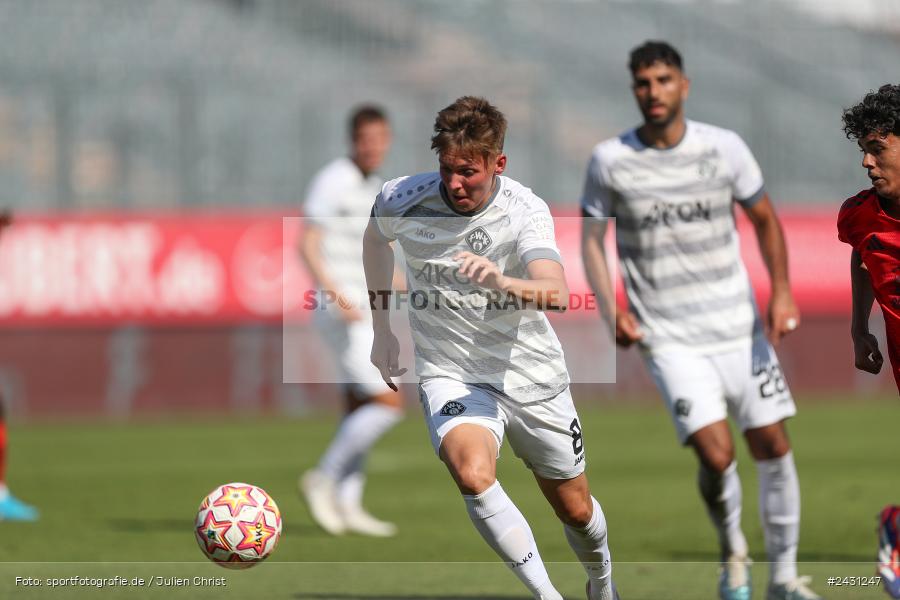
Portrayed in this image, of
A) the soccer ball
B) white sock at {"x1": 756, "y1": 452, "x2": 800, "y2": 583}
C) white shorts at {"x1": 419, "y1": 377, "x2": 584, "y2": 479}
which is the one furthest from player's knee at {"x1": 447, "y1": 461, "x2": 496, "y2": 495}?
white sock at {"x1": 756, "y1": 452, "x2": 800, "y2": 583}

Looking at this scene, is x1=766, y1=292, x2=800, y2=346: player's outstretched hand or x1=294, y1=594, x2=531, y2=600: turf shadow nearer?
x1=294, y1=594, x2=531, y2=600: turf shadow

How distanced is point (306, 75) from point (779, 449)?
Result: 18084mm

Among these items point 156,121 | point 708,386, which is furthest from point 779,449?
point 156,121

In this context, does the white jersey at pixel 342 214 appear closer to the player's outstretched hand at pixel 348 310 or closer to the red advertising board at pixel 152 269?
the player's outstretched hand at pixel 348 310

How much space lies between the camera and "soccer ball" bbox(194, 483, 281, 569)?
20.4 ft

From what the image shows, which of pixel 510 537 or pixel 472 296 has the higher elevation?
pixel 472 296

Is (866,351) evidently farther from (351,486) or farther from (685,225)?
(351,486)

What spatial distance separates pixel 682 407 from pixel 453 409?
173 cm

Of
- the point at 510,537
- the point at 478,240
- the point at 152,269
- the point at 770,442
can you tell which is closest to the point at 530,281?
the point at 478,240

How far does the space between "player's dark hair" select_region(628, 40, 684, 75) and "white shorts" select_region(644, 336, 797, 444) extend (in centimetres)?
144

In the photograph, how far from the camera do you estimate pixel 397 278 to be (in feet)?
29.6

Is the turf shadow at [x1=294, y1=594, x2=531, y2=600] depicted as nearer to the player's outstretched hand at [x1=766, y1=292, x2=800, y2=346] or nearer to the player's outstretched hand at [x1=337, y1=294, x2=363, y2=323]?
the player's outstretched hand at [x1=766, y1=292, x2=800, y2=346]

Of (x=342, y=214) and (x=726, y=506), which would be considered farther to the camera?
(x=342, y=214)

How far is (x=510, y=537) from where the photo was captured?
543 cm
